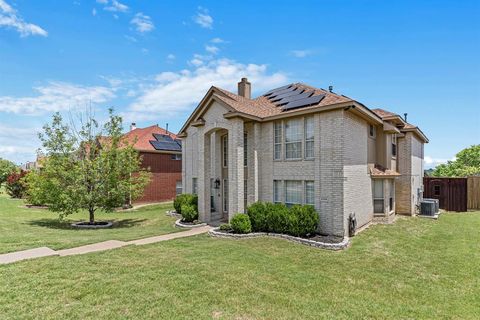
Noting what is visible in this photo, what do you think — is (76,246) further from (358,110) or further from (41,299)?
(358,110)

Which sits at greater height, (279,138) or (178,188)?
(279,138)

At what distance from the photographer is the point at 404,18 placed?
1109 centimetres

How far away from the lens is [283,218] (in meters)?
11.0

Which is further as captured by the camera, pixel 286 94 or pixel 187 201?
pixel 187 201

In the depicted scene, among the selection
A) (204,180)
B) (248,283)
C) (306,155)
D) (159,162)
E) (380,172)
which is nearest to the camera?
(248,283)

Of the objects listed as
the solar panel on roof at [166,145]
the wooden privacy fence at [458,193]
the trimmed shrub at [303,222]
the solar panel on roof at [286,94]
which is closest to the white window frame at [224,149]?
the solar panel on roof at [286,94]

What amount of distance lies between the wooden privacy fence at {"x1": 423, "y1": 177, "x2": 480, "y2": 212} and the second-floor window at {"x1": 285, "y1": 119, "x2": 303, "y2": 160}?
15.0 m

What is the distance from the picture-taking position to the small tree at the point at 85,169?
14625 millimetres

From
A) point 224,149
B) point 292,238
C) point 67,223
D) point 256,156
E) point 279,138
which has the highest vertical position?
point 279,138

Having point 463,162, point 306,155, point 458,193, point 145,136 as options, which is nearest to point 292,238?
point 306,155

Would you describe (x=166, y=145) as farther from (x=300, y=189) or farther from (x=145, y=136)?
(x=300, y=189)

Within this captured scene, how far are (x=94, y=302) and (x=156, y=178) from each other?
1991cm

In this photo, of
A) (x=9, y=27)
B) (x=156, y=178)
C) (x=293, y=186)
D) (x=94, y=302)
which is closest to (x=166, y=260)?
(x=94, y=302)

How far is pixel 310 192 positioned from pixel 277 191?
1747 millimetres
